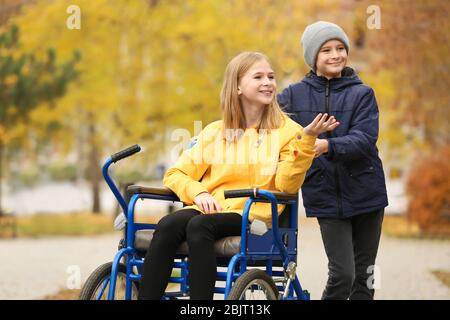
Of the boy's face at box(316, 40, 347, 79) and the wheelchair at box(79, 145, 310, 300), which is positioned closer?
the wheelchair at box(79, 145, 310, 300)

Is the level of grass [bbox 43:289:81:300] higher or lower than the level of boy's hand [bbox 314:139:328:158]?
lower

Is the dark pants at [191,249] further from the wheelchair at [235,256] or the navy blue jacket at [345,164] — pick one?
the navy blue jacket at [345,164]

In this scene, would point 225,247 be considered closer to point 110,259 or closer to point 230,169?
point 230,169

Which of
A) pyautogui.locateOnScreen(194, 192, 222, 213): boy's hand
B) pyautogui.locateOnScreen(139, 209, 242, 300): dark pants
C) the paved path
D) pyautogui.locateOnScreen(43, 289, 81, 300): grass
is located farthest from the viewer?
the paved path

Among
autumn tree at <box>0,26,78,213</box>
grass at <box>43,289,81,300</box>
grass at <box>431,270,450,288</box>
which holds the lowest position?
grass at <box>431,270,450,288</box>

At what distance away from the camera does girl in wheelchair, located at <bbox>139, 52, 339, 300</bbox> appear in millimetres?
4883

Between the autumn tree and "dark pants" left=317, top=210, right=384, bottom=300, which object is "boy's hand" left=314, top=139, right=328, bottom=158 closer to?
"dark pants" left=317, top=210, right=384, bottom=300

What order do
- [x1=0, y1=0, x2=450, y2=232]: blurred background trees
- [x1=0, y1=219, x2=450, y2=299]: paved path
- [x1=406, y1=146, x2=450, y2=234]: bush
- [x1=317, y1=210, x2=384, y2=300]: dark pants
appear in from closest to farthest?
[x1=317, y1=210, x2=384, y2=300]: dark pants → [x1=0, y1=219, x2=450, y2=299]: paved path → [x1=406, y1=146, x2=450, y2=234]: bush → [x1=0, y1=0, x2=450, y2=232]: blurred background trees

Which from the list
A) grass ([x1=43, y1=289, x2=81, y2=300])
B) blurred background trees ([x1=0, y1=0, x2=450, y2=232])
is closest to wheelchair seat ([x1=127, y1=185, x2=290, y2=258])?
grass ([x1=43, y1=289, x2=81, y2=300])

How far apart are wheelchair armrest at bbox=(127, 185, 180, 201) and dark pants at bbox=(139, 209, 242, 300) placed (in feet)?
0.97

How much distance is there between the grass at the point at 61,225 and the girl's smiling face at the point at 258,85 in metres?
13.1

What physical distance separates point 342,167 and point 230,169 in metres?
0.61

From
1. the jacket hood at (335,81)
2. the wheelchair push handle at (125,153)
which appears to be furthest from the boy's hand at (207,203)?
the jacket hood at (335,81)

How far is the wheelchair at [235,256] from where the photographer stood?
4832 millimetres
